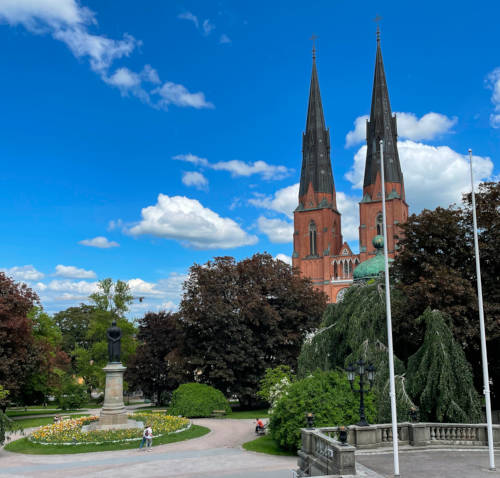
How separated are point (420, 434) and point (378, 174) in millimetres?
85380

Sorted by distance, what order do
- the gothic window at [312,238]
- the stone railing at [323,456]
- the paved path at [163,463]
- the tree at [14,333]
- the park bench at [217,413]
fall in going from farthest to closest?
the gothic window at [312,238], the park bench at [217,413], the tree at [14,333], the paved path at [163,463], the stone railing at [323,456]

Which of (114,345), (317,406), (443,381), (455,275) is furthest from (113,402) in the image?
(455,275)

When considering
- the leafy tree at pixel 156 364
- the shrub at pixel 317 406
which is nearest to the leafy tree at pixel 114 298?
the leafy tree at pixel 156 364

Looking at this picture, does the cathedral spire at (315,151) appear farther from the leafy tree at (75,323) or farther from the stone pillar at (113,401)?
the stone pillar at (113,401)

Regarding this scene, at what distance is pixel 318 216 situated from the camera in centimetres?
10325

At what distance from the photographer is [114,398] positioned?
86.5 ft

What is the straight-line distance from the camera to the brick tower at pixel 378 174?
97938mm

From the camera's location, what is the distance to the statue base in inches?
1024

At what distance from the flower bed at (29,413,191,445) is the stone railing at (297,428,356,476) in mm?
10784

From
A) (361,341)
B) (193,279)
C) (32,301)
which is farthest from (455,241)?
(32,301)

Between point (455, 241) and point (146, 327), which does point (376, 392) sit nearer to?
point (455, 241)

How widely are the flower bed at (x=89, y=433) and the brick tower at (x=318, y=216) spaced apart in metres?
75.2

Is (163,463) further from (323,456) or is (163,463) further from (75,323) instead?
(75,323)

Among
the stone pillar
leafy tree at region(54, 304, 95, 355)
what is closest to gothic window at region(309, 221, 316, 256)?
leafy tree at region(54, 304, 95, 355)
